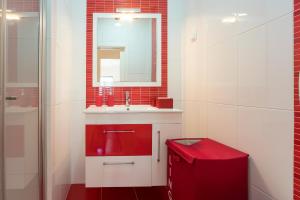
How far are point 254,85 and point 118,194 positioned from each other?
170 centimetres

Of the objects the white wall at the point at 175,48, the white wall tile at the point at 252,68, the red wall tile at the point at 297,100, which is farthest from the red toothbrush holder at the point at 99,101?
the red wall tile at the point at 297,100

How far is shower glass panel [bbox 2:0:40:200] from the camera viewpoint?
1.41m

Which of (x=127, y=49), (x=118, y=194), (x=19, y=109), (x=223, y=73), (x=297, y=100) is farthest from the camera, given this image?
(x=127, y=49)

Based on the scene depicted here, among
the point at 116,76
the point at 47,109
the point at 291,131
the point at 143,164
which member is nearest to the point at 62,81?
the point at 47,109

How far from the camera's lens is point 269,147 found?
4.72ft

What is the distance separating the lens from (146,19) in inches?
120

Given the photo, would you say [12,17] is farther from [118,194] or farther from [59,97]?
[118,194]

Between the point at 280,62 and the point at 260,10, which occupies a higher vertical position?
the point at 260,10

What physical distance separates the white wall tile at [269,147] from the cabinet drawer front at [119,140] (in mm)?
862

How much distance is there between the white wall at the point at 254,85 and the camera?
51.5 inches

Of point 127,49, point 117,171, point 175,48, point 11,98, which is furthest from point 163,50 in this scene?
point 11,98

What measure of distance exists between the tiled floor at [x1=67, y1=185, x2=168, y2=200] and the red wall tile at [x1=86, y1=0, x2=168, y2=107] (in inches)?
33.7

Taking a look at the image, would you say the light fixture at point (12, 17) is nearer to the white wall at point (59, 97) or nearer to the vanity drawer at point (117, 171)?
the white wall at point (59, 97)

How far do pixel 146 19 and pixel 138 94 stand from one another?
0.80m
